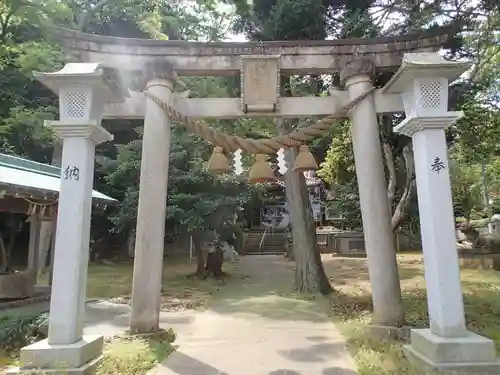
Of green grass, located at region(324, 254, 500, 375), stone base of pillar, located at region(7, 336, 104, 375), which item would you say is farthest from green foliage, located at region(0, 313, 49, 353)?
green grass, located at region(324, 254, 500, 375)

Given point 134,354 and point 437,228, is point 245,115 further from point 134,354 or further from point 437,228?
point 134,354

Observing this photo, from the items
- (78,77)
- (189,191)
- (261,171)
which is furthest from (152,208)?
(189,191)

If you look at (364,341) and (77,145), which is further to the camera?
(364,341)

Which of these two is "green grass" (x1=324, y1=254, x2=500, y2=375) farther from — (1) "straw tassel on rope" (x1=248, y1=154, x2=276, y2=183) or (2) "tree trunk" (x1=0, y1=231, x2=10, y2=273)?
(2) "tree trunk" (x1=0, y1=231, x2=10, y2=273)

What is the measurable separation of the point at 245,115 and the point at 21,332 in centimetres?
544

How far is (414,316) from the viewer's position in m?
8.47

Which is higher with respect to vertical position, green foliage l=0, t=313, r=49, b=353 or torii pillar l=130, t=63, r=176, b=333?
torii pillar l=130, t=63, r=176, b=333

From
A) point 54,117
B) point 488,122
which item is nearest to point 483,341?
point 488,122

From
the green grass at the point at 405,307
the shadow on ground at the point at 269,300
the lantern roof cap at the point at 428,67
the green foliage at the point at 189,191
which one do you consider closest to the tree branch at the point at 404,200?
the green grass at the point at 405,307

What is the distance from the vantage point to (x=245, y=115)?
7.06 m

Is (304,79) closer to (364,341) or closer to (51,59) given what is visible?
(51,59)

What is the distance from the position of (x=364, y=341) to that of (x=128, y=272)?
49.8 feet

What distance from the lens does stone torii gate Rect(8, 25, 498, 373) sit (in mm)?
5305

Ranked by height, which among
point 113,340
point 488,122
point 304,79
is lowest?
point 113,340
